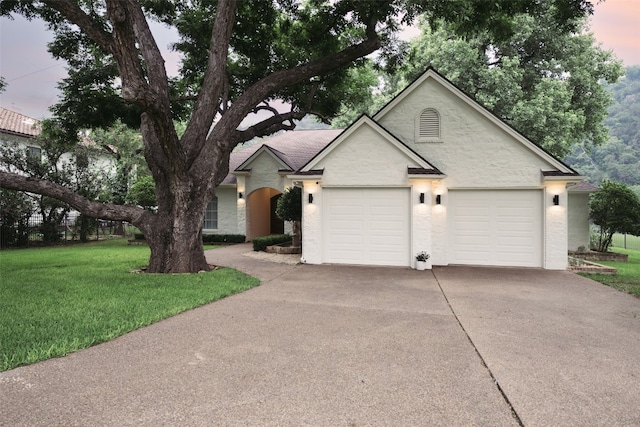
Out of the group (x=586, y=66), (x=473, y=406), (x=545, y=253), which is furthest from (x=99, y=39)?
(x=586, y=66)

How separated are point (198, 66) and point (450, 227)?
11286 mm

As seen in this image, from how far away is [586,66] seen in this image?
64.1 ft

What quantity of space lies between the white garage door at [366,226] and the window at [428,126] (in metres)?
2.24

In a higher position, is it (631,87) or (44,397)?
(631,87)

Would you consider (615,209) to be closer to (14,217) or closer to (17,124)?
(14,217)

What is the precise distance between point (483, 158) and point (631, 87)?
371 ft

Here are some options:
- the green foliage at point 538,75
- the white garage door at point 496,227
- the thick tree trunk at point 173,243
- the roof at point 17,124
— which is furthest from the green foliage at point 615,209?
the roof at point 17,124

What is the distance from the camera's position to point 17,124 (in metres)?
22.4

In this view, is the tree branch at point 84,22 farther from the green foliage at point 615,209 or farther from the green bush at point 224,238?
the green foliage at point 615,209

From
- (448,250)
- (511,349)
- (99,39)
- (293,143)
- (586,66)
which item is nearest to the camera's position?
(511,349)

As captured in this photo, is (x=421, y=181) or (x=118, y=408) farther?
(x=421, y=181)

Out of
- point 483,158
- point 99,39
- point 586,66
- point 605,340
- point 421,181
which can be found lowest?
point 605,340

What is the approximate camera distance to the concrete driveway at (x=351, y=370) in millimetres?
2713

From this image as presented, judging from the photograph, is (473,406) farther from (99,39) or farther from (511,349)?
(99,39)
